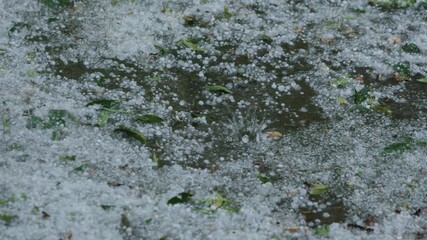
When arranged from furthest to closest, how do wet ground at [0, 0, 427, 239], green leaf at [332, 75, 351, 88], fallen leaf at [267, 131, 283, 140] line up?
green leaf at [332, 75, 351, 88] → fallen leaf at [267, 131, 283, 140] → wet ground at [0, 0, 427, 239]

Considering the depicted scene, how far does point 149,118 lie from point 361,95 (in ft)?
3.07

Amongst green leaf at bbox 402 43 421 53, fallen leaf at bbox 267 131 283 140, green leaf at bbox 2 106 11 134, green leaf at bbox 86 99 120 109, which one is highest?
green leaf at bbox 402 43 421 53

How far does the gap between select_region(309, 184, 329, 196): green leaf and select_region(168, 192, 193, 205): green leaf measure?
436 mm

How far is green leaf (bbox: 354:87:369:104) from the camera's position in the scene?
8.85 ft

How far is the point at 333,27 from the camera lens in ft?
10.4

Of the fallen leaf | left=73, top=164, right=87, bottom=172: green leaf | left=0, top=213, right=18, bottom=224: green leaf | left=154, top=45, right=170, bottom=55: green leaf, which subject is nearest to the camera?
left=0, top=213, right=18, bottom=224: green leaf

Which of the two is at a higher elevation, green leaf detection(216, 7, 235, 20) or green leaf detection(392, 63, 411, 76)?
green leaf detection(392, 63, 411, 76)

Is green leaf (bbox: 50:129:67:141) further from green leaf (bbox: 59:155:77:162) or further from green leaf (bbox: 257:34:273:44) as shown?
green leaf (bbox: 257:34:273:44)

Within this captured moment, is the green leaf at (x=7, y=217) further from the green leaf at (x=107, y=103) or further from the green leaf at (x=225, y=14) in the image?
the green leaf at (x=225, y=14)

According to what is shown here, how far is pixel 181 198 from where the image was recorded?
2137mm

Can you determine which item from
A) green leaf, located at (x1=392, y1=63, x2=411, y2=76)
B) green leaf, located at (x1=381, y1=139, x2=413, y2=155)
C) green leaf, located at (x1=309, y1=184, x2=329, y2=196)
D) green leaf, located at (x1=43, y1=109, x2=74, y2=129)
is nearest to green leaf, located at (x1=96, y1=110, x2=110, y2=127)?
green leaf, located at (x1=43, y1=109, x2=74, y2=129)

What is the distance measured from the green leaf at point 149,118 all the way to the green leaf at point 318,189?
2.16ft

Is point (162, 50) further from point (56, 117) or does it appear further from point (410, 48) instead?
point (410, 48)

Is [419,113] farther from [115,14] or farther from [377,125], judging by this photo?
[115,14]
